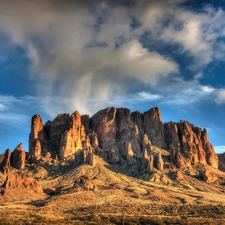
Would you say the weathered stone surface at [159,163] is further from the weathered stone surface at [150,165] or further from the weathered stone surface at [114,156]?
the weathered stone surface at [114,156]

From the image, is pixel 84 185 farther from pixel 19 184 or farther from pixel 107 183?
pixel 19 184

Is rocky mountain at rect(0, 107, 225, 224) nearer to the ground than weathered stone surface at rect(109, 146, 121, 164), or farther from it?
nearer to the ground

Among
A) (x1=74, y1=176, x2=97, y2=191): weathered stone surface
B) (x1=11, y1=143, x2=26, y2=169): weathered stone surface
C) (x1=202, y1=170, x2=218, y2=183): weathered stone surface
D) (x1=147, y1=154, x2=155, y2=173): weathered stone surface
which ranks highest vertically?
(x1=11, y1=143, x2=26, y2=169): weathered stone surface

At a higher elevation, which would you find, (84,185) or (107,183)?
(107,183)

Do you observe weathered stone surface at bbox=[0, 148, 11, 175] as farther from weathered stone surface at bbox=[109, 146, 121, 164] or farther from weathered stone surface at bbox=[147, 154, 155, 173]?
weathered stone surface at bbox=[147, 154, 155, 173]

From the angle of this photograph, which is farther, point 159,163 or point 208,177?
point 159,163

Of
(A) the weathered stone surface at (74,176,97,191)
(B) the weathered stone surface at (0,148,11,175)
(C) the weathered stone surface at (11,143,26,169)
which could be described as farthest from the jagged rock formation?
(C) the weathered stone surface at (11,143,26,169)

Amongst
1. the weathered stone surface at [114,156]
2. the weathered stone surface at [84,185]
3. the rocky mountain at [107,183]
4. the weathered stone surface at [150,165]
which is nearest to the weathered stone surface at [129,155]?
the rocky mountain at [107,183]

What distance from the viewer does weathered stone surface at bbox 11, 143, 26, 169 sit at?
603ft

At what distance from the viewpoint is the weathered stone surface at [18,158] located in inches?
7239

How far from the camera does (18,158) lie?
187 metres

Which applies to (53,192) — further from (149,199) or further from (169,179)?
(169,179)

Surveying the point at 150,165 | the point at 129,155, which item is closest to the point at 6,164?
the point at 129,155

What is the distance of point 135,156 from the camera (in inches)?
7825
